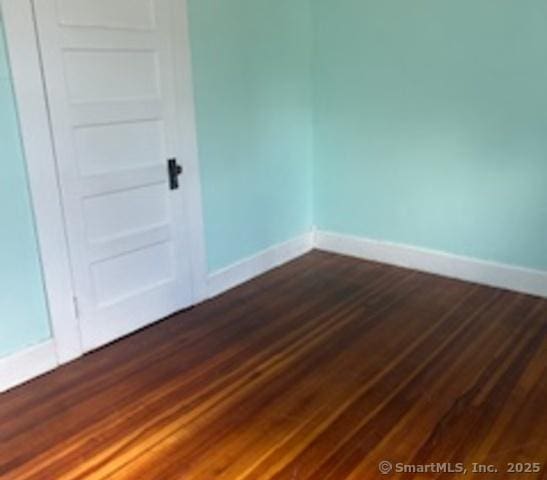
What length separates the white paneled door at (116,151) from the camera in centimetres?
255

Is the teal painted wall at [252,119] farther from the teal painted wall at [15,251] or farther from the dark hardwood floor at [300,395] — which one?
the teal painted wall at [15,251]

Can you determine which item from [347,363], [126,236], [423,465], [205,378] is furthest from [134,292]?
Result: [423,465]

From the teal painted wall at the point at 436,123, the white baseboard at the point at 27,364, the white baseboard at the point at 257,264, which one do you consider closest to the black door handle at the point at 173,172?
the white baseboard at the point at 257,264

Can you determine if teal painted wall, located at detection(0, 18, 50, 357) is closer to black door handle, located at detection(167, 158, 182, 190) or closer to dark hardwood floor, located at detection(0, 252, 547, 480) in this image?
dark hardwood floor, located at detection(0, 252, 547, 480)

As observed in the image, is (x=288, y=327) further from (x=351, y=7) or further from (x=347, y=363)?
(x=351, y=7)

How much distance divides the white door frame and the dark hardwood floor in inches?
10.4

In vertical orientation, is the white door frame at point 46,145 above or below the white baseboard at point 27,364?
above

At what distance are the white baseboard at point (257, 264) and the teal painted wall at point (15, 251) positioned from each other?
1.12m

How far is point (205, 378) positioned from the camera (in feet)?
8.49

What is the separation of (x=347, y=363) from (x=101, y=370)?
1189mm

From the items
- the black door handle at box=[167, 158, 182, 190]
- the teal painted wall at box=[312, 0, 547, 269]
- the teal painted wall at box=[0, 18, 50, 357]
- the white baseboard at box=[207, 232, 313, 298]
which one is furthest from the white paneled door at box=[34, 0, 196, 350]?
the teal painted wall at box=[312, 0, 547, 269]

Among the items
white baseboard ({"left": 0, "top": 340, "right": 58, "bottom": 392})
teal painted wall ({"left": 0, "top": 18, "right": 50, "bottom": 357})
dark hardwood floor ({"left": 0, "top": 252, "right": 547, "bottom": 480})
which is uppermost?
teal painted wall ({"left": 0, "top": 18, "right": 50, "bottom": 357})

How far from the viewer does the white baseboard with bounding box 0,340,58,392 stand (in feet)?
8.30

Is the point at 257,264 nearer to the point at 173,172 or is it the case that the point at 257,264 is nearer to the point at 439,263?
the point at 173,172
